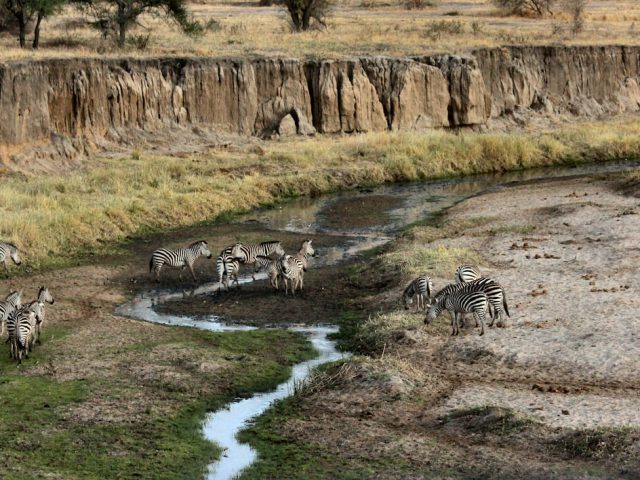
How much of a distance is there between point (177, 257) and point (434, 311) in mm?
8309

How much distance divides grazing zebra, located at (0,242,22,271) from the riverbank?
8.49 meters

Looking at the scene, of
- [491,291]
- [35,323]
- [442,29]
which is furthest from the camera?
[442,29]

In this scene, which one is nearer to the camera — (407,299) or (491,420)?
(491,420)

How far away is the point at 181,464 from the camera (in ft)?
56.0

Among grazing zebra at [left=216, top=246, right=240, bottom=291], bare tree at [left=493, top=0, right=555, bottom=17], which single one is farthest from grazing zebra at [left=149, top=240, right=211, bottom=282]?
bare tree at [left=493, top=0, right=555, bottom=17]

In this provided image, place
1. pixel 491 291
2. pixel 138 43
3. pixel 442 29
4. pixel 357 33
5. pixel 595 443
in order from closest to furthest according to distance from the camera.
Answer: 1. pixel 595 443
2. pixel 491 291
3. pixel 138 43
4. pixel 357 33
5. pixel 442 29

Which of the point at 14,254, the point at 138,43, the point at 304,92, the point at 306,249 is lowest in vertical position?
the point at 306,249

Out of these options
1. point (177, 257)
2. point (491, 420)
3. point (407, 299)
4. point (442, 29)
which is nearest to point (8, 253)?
point (177, 257)

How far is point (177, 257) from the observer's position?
29.0 metres

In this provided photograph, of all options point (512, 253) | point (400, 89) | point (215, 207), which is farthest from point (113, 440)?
point (400, 89)

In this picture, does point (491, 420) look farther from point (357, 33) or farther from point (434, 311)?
point (357, 33)

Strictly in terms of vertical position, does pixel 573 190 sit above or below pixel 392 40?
below

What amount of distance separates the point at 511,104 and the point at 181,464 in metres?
41.7

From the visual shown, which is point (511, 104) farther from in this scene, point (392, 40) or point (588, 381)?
point (588, 381)
